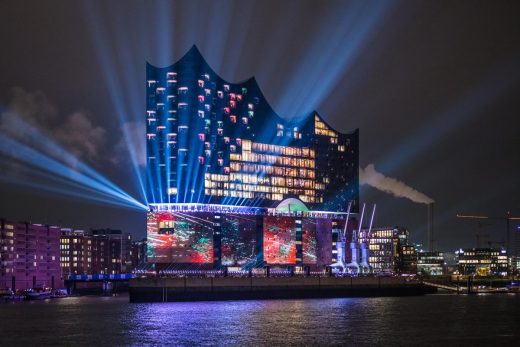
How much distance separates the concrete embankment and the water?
2356cm

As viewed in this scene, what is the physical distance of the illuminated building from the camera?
549ft

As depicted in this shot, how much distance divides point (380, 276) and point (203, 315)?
7658 centimetres

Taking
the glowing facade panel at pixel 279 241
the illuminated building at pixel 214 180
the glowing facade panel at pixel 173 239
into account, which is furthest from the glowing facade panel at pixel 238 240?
the glowing facade panel at pixel 173 239

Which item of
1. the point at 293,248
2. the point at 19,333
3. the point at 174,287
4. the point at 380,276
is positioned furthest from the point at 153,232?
the point at 19,333

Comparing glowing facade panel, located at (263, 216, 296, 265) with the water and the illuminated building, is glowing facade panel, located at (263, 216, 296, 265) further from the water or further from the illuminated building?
the water

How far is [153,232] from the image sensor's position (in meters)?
166

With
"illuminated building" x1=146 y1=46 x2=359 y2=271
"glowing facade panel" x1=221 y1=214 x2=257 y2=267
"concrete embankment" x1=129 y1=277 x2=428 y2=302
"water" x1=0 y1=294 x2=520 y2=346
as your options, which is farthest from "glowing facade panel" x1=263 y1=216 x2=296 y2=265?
"water" x1=0 y1=294 x2=520 y2=346

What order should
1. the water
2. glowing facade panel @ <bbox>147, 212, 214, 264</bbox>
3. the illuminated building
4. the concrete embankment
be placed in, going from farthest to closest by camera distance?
the illuminated building < glowing facade panel @ <bbox>147, 212, 214, 264</bbox> < the concrete embankment < the water

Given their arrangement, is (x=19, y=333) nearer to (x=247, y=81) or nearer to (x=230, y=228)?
(x=230, y=228)

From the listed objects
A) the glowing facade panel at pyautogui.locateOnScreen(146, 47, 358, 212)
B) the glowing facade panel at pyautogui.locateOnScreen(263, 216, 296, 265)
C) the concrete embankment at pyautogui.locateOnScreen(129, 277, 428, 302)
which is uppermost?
the glowing facade panel at pyautogui.locateOnScreen(146, 47, 358, 212)

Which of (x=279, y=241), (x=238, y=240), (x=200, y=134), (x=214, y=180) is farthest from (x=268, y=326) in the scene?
(x=279, y=241)

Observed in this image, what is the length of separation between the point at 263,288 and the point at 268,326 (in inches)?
2754

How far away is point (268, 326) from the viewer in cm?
9062

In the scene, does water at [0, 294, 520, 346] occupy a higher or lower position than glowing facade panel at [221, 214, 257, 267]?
lower
